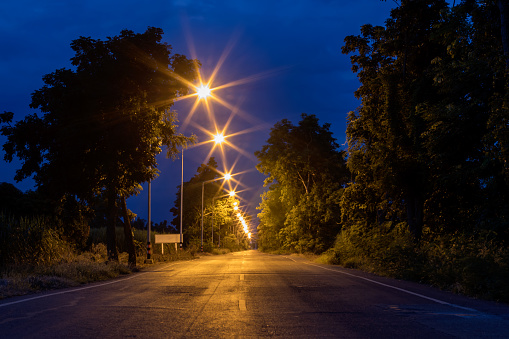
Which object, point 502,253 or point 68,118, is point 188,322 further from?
point 68,118

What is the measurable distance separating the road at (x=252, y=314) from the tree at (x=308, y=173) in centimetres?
3109

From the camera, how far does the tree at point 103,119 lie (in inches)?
894

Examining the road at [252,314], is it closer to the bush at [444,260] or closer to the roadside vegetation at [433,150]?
the bush at [444,260]

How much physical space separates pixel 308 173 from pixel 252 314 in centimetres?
4087

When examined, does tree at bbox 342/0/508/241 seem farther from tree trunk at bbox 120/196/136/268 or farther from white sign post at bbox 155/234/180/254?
white sign post at bbox 155/234/180/254

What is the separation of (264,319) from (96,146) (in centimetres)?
1803

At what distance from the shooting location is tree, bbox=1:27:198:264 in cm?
2272

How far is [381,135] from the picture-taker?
23297mm

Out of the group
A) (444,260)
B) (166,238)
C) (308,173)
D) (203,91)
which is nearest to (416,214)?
(444,260)

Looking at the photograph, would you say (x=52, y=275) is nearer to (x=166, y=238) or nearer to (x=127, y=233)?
(x=127, y=233)

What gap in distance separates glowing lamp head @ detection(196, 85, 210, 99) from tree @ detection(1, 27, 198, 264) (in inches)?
51.2

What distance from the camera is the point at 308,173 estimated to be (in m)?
48.7

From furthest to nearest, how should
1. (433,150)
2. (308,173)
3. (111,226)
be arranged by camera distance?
(308,173), (111,226), (433,150)

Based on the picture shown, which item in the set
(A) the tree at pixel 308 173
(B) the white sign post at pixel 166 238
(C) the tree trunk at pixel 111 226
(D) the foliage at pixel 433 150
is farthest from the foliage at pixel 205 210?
(D) the foliage at pixel 433 150
